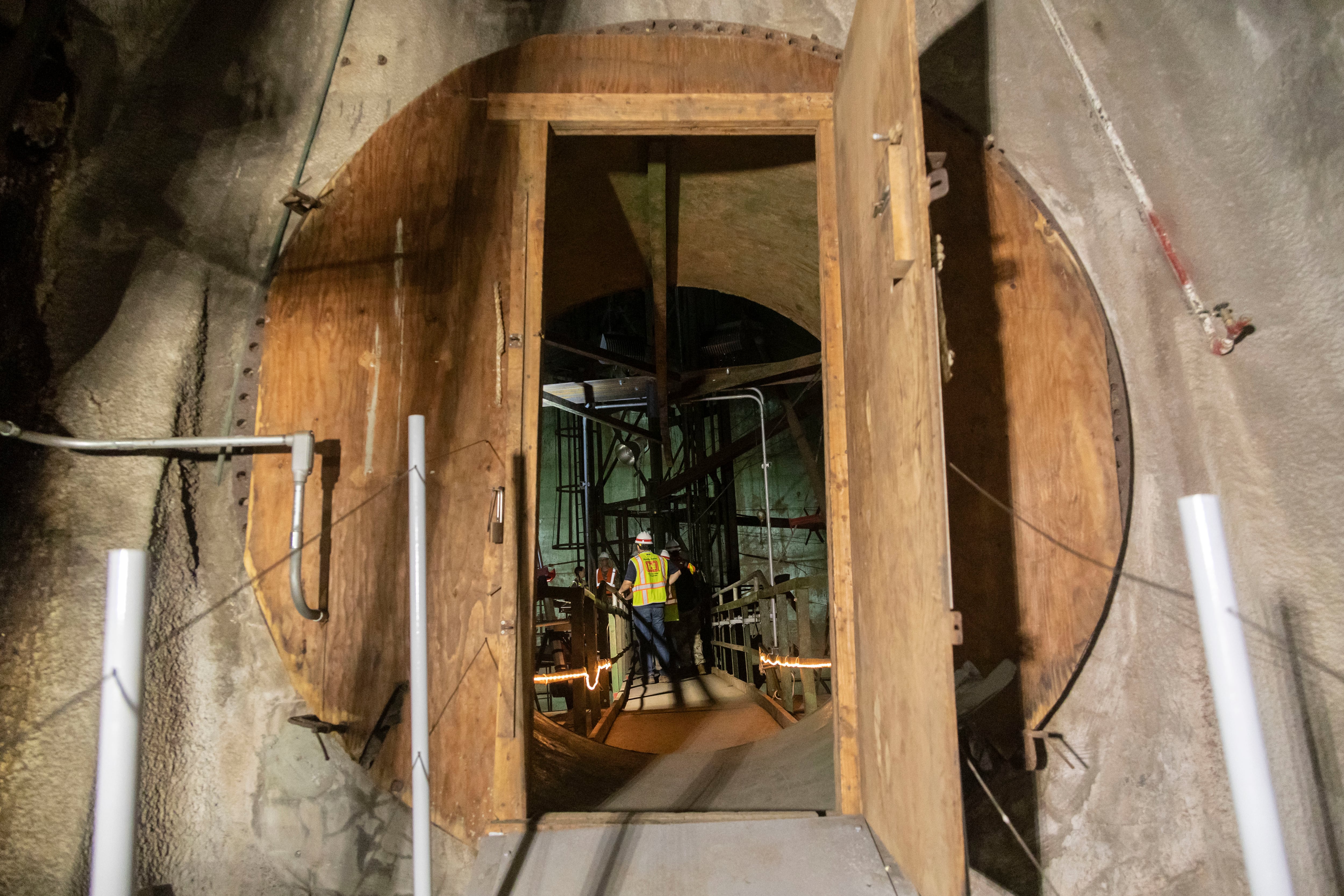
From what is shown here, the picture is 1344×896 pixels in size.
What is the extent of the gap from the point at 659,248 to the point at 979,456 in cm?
236

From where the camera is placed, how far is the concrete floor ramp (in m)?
2.02

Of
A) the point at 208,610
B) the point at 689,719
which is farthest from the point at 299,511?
the point at 689,719

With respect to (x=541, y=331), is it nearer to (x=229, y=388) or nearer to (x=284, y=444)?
(x=284, y=444)

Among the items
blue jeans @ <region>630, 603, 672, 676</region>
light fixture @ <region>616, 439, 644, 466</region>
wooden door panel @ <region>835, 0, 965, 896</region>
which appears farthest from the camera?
light fixture @ <region>616, 439, 644, 466</region>

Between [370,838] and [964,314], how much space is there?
8.17 ft

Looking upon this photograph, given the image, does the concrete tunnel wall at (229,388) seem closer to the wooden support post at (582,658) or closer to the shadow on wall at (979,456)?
the shadow on wall at (979,456)

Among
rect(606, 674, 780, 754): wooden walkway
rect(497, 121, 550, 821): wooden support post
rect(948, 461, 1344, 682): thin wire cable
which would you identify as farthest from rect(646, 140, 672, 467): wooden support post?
rect(606, 674, 780, 754): wooden walkway

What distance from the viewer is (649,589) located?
880 centimetres

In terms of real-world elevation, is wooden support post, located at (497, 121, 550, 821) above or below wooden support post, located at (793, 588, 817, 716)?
above

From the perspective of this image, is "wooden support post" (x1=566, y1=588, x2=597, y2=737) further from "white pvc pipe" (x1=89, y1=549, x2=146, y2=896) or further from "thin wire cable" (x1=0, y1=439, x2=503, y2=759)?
"white pvc pipe" (x1=89, y1=549, x2=146, y2=896)

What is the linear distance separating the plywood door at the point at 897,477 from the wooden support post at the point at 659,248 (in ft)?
4.31

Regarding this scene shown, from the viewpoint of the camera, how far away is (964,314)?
8.69ft

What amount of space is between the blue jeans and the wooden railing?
691 mm

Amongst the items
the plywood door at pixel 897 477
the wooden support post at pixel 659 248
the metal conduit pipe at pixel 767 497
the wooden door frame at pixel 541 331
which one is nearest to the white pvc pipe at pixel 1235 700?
the plywood door at pixel 897 477
